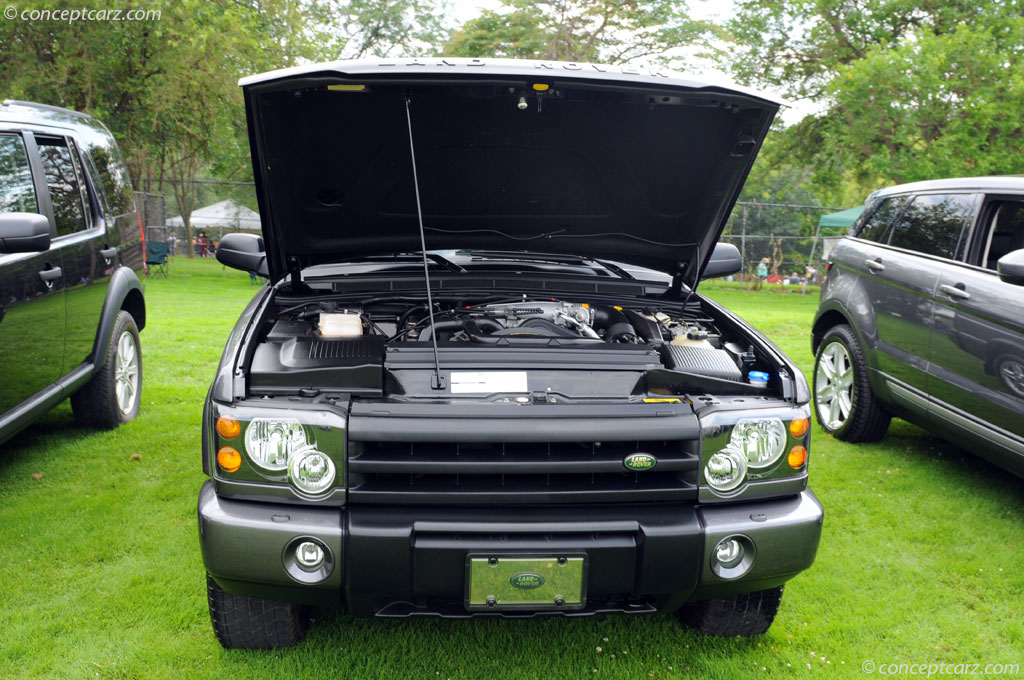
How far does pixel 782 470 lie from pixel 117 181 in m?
4.75

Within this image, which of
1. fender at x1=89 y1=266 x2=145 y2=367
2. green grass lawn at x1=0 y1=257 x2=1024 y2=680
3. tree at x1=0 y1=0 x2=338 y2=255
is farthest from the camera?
tree at x1=0 y1=0 x2=338 y2=255

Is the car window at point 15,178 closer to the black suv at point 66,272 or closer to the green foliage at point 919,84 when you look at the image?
the black suv at point 66,272

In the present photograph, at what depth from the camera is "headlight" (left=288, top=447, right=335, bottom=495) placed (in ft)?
6.91

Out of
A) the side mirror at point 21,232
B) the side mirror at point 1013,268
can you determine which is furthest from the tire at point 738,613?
the side mirror at point 21,232

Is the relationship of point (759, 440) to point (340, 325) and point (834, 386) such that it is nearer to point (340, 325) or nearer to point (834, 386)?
point (340, 325)

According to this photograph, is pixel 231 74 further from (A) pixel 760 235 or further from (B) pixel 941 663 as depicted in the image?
(B) pixel 941 663

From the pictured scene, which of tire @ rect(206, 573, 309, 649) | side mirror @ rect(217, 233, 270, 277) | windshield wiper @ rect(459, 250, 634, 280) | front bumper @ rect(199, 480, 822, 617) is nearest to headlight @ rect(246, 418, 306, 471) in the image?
front bumper @ rect(199, 480, 822, 617)

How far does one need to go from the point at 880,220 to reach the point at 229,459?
4.61 m

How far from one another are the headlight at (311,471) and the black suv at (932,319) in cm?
303

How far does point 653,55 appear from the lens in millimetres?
23578

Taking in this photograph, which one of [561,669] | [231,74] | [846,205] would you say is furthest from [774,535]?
[846,205]

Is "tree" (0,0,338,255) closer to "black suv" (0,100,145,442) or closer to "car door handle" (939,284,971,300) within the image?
"black suv" (0,100,145,442)

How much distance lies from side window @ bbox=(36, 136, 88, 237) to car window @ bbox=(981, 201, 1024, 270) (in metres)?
5.13

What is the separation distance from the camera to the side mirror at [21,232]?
3102 millimetres
